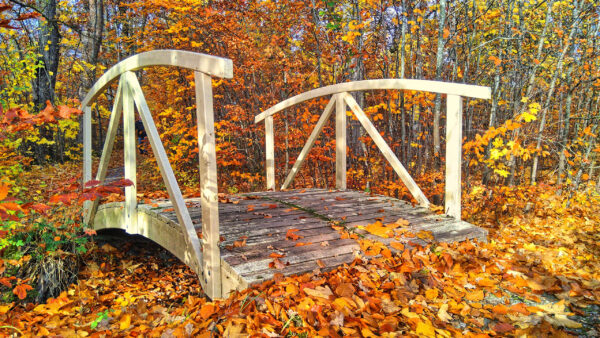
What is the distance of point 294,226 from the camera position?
3.28m

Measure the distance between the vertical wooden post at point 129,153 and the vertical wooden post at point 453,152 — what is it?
9.95 feet

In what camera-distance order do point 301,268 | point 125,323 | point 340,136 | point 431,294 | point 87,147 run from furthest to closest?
1. point 87,147
2. point 340,136
3. point 125,323
4. point 301,268
5. point 431,294

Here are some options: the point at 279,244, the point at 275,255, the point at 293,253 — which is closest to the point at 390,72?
the point at 279,244

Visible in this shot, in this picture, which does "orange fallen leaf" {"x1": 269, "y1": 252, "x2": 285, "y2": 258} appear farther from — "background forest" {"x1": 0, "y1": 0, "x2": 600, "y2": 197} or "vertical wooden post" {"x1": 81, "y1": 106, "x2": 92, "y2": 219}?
"background forest" {"x1": 0, "y1": 0, "x2": 600, "y2": 197}

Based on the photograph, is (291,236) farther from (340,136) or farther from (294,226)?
(340,136)

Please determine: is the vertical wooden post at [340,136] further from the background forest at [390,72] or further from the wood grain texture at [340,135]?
the background forest at [390,72]

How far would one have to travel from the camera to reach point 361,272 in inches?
96.1

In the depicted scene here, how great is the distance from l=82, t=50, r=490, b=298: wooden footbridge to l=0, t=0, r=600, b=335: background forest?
37 centimetres

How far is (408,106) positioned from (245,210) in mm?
3999

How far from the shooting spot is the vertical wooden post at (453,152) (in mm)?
3256

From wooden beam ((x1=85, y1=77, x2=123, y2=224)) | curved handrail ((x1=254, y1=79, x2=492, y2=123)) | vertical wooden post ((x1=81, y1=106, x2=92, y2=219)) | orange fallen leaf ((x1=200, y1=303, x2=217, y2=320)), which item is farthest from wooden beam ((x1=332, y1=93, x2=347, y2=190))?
vertical wooden post ((x1=81, y1=106, x2=92, y2=219))

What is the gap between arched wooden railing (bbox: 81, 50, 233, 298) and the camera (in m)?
2.44

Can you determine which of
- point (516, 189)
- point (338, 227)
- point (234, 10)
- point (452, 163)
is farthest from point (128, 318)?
point (234, 10)

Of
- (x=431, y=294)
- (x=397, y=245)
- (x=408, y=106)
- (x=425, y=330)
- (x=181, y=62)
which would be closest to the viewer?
(x=425, y=330)
